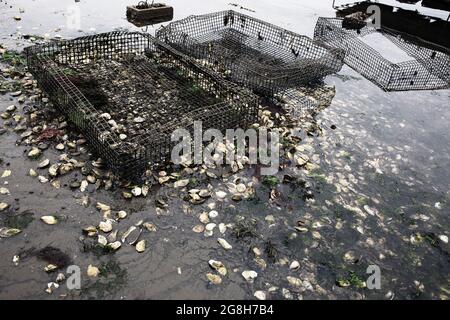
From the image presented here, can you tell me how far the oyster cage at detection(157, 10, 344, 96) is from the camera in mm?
10266

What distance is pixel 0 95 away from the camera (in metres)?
8.95

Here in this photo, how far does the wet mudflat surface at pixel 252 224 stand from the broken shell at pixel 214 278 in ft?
0.05

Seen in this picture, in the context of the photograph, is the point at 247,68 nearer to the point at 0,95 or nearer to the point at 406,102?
the point at 406,102

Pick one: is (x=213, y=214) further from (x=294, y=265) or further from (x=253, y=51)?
(x=253, y=51)

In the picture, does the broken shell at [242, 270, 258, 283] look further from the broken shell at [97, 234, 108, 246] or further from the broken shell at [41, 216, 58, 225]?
the broken shell at [41, 216, 58, 225]

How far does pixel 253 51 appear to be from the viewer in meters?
12.2

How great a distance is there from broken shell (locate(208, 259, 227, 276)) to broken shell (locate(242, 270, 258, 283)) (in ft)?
1.05

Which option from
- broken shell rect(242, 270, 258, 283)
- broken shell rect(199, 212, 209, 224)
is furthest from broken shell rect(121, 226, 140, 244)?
broken shell rect(242, 270, 258, 283)

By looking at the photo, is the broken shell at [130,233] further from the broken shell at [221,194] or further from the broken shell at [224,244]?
the broken shell at [221,194]

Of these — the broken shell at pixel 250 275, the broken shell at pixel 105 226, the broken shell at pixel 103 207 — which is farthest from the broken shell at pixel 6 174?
the broken shell at pixel 250 275

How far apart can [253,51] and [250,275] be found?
882 cm

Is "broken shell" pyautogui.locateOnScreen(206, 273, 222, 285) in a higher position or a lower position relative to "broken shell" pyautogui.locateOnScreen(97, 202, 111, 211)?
lower

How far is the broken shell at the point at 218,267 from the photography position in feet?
18.2

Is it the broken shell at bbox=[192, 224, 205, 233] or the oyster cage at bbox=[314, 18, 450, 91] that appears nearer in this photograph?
the broken shell at bbox=[192, 224, 205, 233]
